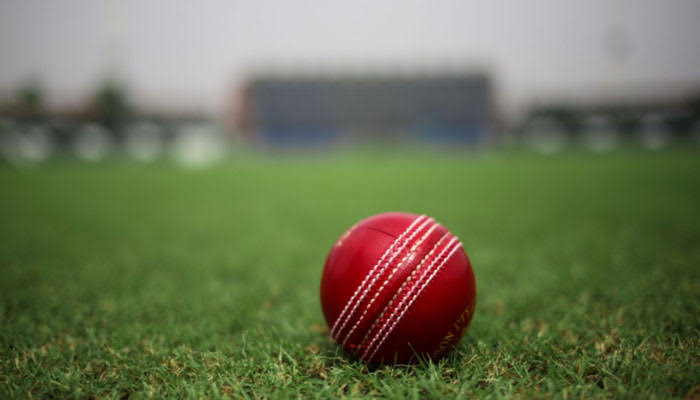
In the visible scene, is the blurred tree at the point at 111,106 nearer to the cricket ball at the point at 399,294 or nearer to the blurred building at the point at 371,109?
the blurred building at the point at 371,109

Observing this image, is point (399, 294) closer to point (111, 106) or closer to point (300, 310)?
point (300, 310)

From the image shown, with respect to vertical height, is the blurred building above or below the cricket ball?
below

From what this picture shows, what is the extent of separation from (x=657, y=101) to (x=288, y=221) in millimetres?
45269

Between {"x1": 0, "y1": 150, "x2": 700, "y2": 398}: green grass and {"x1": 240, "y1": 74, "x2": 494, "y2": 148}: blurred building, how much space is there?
49616 mm

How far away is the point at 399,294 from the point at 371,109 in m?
54.9

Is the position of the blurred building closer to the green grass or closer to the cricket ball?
the green grass

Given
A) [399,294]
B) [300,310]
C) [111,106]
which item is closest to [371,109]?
[111,106]

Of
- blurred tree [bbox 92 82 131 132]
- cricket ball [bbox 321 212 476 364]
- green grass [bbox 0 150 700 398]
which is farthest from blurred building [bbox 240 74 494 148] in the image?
cricket ball [bbox 321 212 476 364]

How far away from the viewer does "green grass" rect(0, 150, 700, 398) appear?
65.3 inches

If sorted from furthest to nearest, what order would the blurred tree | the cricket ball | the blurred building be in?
1. the blurred building
2. the blurred tree
3. the cricket ball

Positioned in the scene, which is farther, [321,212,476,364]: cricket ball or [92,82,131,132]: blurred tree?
[92,82,131,132]: blurred tree

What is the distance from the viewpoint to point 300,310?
103 inches

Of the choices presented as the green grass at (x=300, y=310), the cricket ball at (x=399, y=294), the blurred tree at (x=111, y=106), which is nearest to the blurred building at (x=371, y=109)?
the blurred tree at (x=111, y=106)

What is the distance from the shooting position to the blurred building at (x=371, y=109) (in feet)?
179
